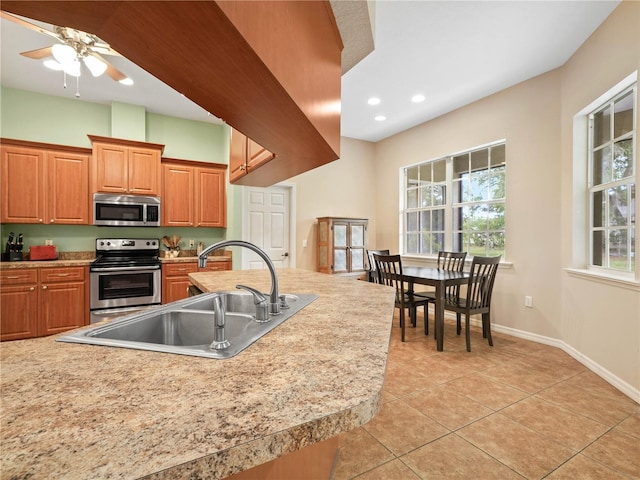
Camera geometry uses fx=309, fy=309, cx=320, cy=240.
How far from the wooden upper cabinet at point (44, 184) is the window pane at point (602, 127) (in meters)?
5.68

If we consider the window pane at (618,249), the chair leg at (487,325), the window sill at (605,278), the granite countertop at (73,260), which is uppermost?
the window pane at (618,249)

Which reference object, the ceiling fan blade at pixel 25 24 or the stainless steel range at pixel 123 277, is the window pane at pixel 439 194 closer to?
the stainless steel range at pixel 123 277

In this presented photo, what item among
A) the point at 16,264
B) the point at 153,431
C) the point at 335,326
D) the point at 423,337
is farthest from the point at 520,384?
the point at 16,264

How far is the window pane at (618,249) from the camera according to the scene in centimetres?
260

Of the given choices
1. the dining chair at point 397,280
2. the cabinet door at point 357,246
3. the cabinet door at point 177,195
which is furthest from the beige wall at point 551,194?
the cabinet door at point 177,195

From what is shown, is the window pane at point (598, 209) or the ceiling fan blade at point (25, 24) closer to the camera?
the ceiling fan blade at point (25, 24)

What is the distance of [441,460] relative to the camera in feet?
5.44

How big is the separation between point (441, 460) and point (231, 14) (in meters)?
2.12

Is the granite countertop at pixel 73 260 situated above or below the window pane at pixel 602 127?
below

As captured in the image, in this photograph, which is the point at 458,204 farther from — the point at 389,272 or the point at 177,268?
the point at 177,268

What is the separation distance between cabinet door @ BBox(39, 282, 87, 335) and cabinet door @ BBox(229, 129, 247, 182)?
268cm

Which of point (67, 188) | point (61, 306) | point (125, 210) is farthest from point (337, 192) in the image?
point (61, 306)

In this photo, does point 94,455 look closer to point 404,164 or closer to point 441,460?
point 441,460

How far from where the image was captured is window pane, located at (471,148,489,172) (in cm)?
418
